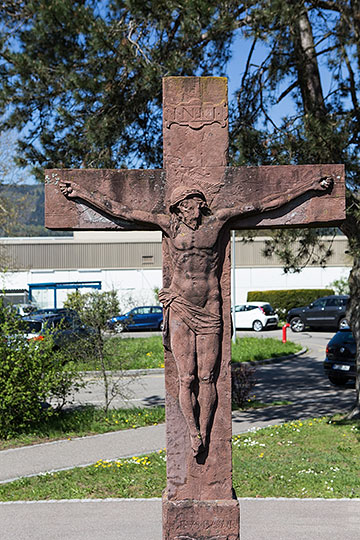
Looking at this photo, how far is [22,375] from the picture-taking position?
10398 mm

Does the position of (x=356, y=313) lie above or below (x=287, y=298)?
above

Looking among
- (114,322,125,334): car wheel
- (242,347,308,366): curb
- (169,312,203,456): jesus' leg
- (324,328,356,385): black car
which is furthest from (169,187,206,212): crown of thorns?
(242,347,308,366): curb

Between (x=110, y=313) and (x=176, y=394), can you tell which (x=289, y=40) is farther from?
(x=176, y=394)

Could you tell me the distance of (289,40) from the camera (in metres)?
10.6

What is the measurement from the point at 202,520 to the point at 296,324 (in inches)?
1098

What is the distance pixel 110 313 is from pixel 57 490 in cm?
550

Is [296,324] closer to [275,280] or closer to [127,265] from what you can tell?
[275,280]

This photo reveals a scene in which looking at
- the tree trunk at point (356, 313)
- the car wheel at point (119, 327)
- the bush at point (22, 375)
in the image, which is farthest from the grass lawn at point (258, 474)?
the car wheel at point (119, 327)

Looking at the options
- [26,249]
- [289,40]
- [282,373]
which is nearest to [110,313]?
[289,40]

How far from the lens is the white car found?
3153 centimetres

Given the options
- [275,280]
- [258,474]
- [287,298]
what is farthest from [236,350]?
[275,280]

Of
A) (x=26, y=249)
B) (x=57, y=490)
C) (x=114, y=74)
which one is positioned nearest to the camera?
(x=57, y=490)

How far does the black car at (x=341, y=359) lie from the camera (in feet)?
50.9

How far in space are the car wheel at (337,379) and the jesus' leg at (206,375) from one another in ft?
39.5
